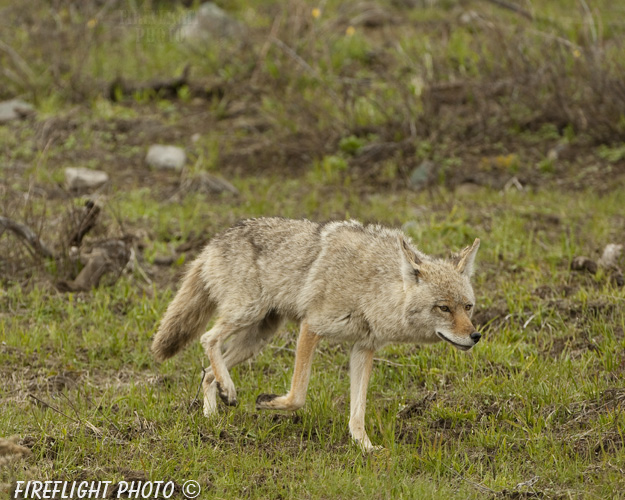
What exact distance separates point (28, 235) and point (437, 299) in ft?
14.0

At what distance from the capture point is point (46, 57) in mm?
13836

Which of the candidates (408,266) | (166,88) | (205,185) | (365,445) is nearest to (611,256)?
(408,266)

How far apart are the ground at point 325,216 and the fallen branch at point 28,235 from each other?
54mm

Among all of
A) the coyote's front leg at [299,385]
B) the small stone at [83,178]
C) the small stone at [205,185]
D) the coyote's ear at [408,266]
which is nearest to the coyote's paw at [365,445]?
the coyote's front leg at [299,385]

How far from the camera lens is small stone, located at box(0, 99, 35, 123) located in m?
12.9

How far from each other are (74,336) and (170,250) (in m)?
2.03

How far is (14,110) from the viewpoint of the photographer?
13047 mm

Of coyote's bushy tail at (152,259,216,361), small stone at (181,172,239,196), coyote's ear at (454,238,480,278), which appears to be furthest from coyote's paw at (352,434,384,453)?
small stone at (181,172,239,196)

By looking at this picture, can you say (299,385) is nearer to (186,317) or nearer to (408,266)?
(408,266)

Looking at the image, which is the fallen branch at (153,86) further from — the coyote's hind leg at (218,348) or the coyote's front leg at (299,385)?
the coyote's front leg at (299,385)

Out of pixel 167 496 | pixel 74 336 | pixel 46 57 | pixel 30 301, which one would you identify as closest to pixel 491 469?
pixel 167 496

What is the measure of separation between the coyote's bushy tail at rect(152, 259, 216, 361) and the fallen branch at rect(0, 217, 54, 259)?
2122mm

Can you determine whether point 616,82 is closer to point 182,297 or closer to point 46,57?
point 182,297

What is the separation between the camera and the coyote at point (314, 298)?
5.70 m
